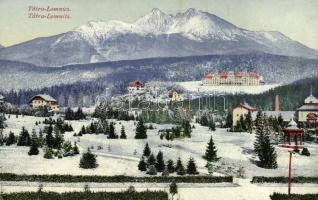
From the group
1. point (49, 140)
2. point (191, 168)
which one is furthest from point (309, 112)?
point (49, 140)

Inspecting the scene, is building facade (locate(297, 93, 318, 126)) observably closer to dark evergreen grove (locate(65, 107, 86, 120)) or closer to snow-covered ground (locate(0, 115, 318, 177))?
snow-covered ground (locate(0, 115, 318, 177))

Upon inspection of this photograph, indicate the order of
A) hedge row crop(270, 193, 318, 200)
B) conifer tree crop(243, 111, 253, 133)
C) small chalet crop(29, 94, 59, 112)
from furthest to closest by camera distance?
conifer tree crop(243, 111, 253, 133), small chalet crop(29, 94, 59, 112), hedge row crop(270, 193, 318, 200)

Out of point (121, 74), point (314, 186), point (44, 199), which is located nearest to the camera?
point (44, 199)

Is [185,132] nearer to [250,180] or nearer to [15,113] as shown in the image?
[250,180]

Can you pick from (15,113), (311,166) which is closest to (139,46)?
(15,113)

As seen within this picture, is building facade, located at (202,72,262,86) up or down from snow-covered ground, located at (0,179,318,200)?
up

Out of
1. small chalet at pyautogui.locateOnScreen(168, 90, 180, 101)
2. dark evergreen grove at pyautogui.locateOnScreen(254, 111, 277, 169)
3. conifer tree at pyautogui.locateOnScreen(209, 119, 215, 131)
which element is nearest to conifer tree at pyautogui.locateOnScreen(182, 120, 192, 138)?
conifer tree at pyautogui.locateOnScreen(209, 119, 215, 131)

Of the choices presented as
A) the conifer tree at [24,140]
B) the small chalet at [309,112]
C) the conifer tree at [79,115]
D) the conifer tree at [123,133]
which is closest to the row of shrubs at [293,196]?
the small chalet at [309,112]
